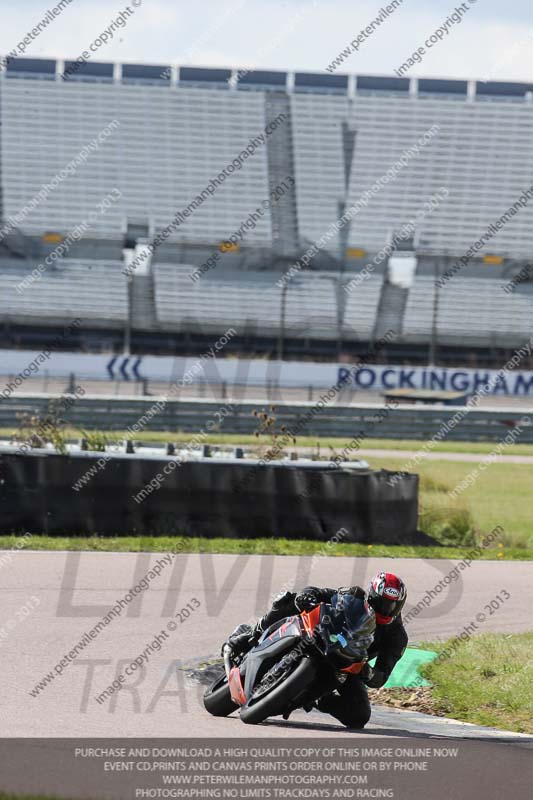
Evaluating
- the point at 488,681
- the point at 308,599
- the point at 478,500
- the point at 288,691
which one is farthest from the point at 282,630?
the point at 478,500

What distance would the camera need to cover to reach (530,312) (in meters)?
53.3

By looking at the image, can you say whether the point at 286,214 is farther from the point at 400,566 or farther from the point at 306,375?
the point at 400,566

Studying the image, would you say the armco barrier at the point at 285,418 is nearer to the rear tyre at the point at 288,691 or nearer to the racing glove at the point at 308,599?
the racing glove at the point at 308,599

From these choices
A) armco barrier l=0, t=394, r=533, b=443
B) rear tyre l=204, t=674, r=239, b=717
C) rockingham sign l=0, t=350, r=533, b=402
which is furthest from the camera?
rockingham sign l=0, t=350, r=533, b=402

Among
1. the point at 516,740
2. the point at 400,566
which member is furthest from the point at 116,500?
the point at 516,740

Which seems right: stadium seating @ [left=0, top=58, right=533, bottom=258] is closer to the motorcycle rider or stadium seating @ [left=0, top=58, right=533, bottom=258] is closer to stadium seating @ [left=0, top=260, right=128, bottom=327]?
stadium seating @ [left=0, top=260, right=128, bottom=327]

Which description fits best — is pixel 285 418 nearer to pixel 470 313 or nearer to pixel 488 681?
pixel 488 681

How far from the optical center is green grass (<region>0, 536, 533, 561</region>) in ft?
40.5

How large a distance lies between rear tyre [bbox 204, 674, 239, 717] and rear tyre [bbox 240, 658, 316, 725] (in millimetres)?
409

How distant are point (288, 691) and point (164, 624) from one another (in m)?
3.25

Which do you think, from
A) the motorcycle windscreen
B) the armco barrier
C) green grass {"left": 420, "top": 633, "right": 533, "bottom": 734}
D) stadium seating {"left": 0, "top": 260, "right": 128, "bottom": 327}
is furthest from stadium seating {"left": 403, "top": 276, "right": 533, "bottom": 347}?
the motorcycle windscreen

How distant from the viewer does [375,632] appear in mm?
6406

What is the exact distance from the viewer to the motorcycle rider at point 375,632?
20.3 feet

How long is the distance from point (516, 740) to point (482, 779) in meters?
0.90
